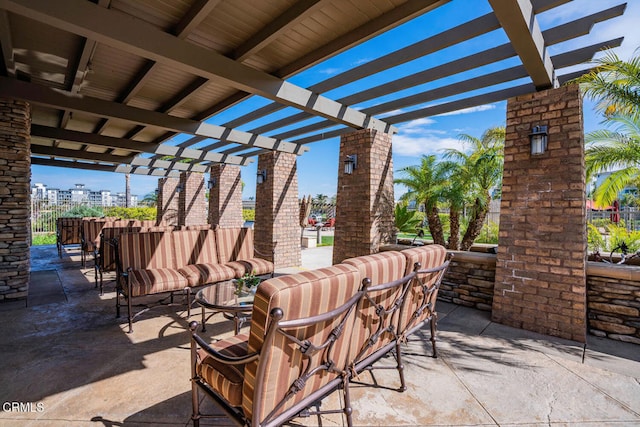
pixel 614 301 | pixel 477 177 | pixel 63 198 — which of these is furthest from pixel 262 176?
A: pixel 63 198

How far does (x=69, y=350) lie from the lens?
2.80m

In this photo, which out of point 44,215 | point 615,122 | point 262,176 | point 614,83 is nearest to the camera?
point 614,83

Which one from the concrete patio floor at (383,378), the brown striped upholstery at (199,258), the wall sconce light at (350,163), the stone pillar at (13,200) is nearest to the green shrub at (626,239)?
the concrete patio floor at (383,378)

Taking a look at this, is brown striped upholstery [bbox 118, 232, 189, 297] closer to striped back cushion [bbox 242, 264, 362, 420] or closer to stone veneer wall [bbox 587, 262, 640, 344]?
striped back cushion [bbox 242, 264, 362, 420]

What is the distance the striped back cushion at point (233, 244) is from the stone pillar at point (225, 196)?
407 cm

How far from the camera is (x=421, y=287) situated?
241 cm

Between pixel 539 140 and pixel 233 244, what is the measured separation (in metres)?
4.34

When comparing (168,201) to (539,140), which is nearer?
(539,140)

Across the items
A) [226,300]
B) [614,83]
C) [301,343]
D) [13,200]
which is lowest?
[226,300]

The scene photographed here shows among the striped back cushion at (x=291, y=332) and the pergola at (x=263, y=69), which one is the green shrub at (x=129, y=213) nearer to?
the pergola at (x=263, y=69)

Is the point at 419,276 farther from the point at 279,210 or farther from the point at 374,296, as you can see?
the point at 279,210

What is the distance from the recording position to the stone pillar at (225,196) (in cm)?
884

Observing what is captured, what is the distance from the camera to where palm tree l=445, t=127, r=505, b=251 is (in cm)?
615
